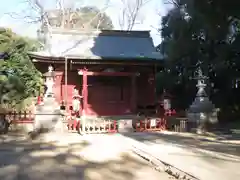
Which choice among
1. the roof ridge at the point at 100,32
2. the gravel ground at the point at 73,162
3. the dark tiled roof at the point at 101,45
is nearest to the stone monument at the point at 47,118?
the gravel ground at the point at 73,162

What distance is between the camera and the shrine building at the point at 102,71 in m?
20.4

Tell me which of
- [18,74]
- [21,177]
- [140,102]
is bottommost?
[21,177]

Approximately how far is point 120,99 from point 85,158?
12.6 meters

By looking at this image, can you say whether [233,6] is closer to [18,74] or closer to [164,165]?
[164,165]

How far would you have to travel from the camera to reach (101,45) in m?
22.8

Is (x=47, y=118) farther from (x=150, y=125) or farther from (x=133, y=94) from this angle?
(x=133, y=94)

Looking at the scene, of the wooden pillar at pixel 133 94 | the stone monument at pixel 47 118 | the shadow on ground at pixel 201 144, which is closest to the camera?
the shadow on ground at pixel 201 144

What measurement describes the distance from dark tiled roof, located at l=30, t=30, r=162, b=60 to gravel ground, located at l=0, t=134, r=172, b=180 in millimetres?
8656

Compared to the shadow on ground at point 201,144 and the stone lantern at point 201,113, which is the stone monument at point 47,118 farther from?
the stone lantern at point 201,113

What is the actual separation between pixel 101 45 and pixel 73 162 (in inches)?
572

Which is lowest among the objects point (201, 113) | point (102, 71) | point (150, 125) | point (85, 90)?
point (150, 125)

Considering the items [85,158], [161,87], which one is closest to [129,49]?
[161,87]

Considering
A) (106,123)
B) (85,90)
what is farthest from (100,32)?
(106,123)

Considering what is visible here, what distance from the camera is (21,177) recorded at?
7.52 metres
